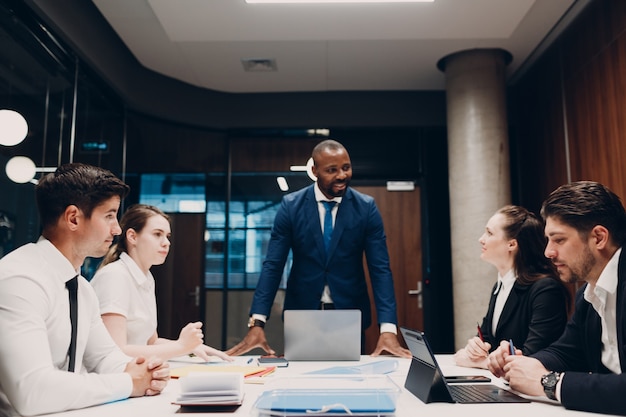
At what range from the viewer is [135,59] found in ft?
15.8

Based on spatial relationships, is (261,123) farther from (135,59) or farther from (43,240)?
(43,240)

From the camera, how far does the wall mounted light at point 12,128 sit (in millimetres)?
2900

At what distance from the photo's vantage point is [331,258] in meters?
2.74

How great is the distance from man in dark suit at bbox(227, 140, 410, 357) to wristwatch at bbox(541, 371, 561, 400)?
1.27 meters

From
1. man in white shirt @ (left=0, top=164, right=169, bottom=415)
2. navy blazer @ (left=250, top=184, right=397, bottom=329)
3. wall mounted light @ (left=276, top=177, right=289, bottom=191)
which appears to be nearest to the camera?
man in white shirt @ (left=0, top=164, right=169, bottom=415)

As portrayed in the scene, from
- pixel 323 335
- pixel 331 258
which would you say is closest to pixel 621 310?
pixel 323 335

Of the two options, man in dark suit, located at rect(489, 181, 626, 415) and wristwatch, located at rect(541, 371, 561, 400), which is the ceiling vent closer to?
man in dark suit, located at rect(489, 181, 626, 415)

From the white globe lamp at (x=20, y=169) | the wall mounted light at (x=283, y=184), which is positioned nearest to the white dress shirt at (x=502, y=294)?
the white globe lamp at (x=20, y=169)

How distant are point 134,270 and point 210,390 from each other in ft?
Answer: 3.55

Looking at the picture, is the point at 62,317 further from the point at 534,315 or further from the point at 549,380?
the point at 534,315

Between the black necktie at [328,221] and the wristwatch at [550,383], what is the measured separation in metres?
1.51

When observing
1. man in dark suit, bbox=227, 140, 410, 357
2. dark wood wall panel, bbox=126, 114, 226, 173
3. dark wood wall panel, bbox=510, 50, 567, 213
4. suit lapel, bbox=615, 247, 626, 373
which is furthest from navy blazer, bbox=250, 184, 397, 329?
dark wood wall panel, bbox=126, 114, 226, 173

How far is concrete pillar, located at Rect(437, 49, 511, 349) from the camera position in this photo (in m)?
4.29

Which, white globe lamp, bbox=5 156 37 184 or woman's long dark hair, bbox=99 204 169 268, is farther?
white globe lamp, bbox=5 156 37 184
